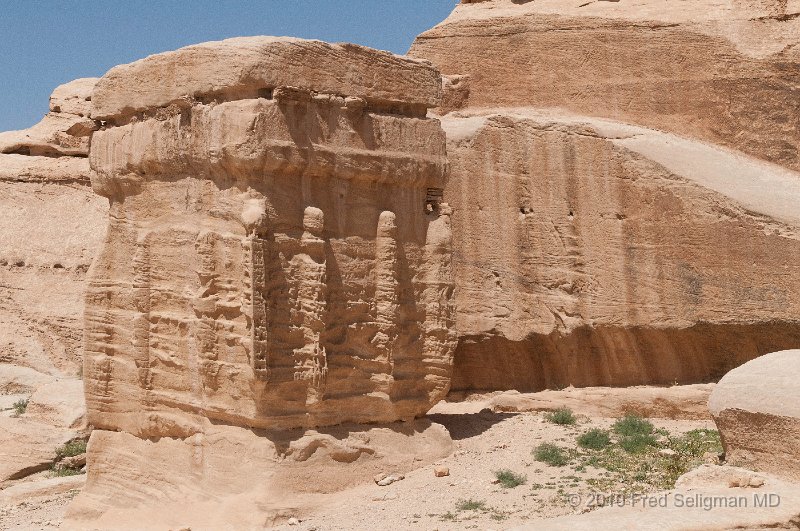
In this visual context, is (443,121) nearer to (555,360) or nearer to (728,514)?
(555,360)

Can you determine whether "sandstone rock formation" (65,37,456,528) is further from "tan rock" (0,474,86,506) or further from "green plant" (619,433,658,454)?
"tan rock" (0,474,86,506)

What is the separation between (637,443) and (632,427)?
673mm

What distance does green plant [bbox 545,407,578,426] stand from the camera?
11.7 metres

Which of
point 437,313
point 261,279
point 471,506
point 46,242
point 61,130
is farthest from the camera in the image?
point 61,130

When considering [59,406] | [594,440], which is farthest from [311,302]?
[59,406]

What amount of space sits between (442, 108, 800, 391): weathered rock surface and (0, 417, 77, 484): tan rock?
5217 mm

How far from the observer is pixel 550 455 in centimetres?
1022

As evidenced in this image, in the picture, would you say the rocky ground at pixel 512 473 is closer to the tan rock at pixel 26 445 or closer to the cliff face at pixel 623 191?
the cliff face at pixel 623 191

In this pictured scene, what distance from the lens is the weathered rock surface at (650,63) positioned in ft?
43.1

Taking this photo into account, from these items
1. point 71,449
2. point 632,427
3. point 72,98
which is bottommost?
point 632,427

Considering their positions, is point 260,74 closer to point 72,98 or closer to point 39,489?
point 39,489

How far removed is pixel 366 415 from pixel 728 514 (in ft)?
13.1

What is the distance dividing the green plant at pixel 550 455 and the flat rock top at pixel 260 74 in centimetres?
354

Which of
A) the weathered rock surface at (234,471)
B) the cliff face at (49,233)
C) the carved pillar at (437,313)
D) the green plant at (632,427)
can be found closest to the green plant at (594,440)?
the green plant at (632,427)
